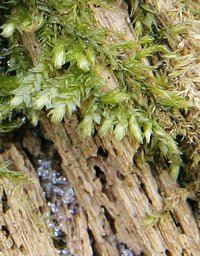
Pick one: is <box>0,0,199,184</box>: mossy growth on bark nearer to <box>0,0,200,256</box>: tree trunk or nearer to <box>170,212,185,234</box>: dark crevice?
<box>0,0,200,256</box>: tree trunk

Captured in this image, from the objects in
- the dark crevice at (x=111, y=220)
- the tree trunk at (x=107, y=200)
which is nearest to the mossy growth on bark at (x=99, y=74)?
the tree trunk at (x=107, y=200)

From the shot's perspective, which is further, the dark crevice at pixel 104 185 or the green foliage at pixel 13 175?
the dark crevice at pixel 104 185

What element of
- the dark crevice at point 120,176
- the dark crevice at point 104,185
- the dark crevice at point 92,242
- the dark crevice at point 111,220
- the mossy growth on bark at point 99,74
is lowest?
the dark crevice at point 92,242

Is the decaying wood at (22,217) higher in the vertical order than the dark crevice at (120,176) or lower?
lower

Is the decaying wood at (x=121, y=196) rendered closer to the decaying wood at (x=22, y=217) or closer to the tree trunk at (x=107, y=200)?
the tree trunk at (x=107, y=200)

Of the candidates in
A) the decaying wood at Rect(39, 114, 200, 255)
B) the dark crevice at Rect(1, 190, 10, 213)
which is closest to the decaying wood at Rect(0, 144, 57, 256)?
the dark crevice at Rect(1, 190, 10, 213)

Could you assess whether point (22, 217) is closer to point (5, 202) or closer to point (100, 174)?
point (5, 202)

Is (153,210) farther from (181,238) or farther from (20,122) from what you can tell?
(20,122)
